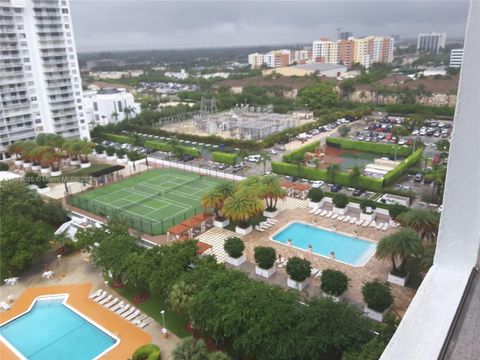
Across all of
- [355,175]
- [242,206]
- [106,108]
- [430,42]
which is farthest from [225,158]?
[430,42]

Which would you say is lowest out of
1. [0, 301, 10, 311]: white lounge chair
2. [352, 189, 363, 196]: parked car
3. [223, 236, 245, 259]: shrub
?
[0, 301, 10, 311]: white lounge chair

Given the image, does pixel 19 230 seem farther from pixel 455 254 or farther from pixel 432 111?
pixel 432 111

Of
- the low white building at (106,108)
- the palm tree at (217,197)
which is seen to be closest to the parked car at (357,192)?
the palm tree at (217,197)

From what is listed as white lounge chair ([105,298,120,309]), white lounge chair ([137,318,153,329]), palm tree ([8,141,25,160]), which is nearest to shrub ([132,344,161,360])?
white lounge chair ([137,318,153,329])

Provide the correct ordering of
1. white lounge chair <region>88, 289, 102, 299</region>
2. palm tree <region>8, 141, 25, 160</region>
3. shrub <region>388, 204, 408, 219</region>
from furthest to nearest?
palm tree <region>8, 141, 25, 160</region>
shrub <region>388, 204, 408, 219</region>
white lounge chair <region>88, 289, 102, 299</region>

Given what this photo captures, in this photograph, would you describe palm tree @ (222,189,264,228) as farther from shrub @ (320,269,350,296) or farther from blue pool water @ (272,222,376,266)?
shrub @ (320,269,350,296)

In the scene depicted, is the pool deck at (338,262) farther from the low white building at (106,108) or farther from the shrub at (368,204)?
the low white building at (106,108)

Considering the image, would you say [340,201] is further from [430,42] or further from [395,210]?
[430,42]
